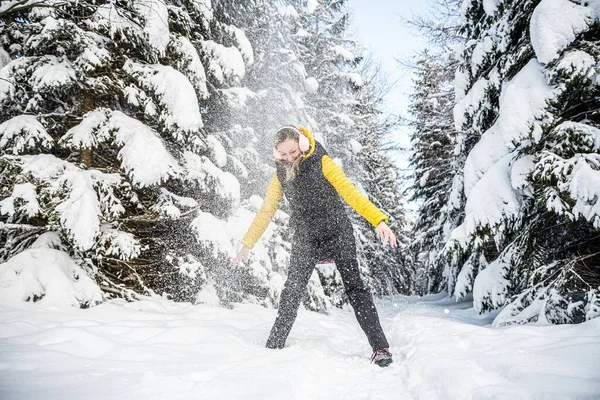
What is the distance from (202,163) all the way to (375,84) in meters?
12.6

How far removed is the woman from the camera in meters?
2.77

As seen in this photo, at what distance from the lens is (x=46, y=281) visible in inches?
135

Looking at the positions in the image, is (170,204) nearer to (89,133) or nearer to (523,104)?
(89,133)

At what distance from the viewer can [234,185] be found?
5188 millimetres

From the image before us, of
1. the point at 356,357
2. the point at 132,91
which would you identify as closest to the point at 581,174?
the point at 356,357

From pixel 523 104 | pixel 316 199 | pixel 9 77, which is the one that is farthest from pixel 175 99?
pixel 523 104

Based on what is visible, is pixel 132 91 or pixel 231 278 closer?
pixel 132 91

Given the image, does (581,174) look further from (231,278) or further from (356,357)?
(231,278)

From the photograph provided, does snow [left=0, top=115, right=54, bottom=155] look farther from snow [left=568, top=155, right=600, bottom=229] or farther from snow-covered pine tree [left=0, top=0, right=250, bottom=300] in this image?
snow [left=568, top=155, right=600, bottom=229]

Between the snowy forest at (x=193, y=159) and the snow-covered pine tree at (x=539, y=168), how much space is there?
0.05ft

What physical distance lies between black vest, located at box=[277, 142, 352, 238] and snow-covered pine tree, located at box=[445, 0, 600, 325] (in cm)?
171

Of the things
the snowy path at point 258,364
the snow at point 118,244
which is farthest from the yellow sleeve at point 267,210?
the snow at point 118,244

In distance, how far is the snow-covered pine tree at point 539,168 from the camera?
114 inches

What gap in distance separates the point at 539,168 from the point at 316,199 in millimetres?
2150
